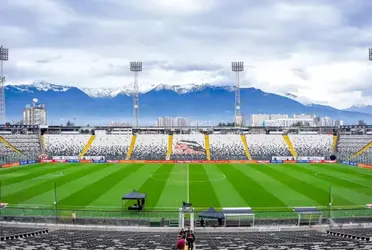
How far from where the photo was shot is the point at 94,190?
4581 centimetres

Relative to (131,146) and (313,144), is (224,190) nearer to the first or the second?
(131,146)

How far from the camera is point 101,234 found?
25094mm

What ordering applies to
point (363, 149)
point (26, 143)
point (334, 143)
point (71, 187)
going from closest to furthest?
point (71, 187) → point (363, 149) → point (26, 143) → point (334, 143)

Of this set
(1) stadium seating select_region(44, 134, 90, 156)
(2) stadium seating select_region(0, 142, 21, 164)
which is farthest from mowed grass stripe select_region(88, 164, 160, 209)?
(2) stadium seating select_region(0, 142, 21, 164)

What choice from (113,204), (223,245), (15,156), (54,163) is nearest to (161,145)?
(54,163)

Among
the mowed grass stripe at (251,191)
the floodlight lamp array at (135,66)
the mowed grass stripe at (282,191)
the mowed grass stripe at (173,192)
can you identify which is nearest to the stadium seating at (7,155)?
the mowed grass stripe at (173,192)

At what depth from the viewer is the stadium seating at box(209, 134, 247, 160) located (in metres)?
81.5

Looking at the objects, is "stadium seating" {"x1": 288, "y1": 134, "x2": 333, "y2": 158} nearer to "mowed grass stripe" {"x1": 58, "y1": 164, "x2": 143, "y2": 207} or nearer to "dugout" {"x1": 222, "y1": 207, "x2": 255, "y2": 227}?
"mowed grass stripe" {"x1": 58, "y1": 164, "x2": 143, "y2": 207}

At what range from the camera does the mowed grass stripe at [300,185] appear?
135ft

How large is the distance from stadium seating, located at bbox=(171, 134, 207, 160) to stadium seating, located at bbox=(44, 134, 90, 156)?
21.2 meters

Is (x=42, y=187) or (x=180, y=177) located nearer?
(x=42, y=187)

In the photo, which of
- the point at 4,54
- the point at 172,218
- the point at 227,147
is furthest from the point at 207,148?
the point at 172,218

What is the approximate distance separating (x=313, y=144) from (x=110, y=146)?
1802 inches

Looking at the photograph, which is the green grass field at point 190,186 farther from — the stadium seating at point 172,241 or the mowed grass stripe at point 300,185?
the stadium seating at point 172,241
